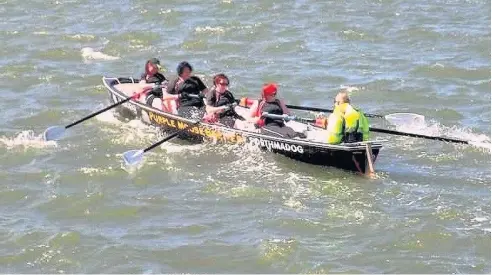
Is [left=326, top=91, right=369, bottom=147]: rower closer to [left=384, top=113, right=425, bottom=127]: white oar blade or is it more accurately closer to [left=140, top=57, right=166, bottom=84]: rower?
[left=384, top=113, right=425, bottom=127]: white oar blade

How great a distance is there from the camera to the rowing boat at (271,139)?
15.0 metres

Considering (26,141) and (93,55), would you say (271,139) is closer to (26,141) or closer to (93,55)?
(26,141)

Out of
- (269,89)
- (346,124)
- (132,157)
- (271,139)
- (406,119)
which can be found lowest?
(132,157)

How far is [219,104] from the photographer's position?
675 inches

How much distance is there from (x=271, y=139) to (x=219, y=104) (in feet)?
5.37

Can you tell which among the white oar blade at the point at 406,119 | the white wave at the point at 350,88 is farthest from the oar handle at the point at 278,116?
the white wave at the point at 350,88

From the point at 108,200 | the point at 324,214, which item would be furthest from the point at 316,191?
A: the point at 108,200

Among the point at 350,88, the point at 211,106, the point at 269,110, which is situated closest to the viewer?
the point at 269,110

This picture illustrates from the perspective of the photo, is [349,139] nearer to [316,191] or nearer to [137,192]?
[316,191]

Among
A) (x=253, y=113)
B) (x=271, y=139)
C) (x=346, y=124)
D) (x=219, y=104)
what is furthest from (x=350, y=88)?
(x=346, y=124)

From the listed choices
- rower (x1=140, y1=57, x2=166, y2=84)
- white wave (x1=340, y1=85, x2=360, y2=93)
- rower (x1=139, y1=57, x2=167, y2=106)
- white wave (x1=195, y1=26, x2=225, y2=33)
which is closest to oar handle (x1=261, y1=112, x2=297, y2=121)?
rower (x1=139, y1=57, x2=167, y2=106)

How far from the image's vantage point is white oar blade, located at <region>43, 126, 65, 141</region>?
56.4ft

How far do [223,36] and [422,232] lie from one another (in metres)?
13.6

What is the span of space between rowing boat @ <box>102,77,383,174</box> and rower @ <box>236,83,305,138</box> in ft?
0.63
